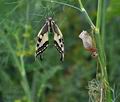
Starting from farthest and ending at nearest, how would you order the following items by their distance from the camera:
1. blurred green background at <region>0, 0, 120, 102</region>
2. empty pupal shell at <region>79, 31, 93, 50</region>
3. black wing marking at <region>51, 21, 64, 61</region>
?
1. blurred green background at <region>0, 0, 120, 102</region>
2. black wing marking at <region>51, 21, 64, 61</region>
3. empty pupal shell at <region>79, 31, 93, 50</region>

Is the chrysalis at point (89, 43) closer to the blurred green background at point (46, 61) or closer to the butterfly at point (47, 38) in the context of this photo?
the butterfly at point (47, 38)

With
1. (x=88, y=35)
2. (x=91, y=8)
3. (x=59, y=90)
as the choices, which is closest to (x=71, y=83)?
(x=59, y=90)

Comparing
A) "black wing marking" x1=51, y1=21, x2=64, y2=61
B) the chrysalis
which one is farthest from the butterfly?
the chrysalis

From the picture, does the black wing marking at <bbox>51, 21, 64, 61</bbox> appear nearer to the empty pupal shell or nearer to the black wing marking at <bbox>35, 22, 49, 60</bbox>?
the black wing marking at <bbox>35, 22, 49, 60</bbox>

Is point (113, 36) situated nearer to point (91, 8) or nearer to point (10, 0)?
point (91, 8)

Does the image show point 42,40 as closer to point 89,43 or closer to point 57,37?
point 57,37

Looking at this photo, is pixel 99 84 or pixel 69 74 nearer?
pixel 99 84

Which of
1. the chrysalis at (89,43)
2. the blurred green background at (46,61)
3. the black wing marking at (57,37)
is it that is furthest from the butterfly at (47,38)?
the blurred green background at (46,61)

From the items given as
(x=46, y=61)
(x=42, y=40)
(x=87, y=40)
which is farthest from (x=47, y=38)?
(x=46, y=61)
